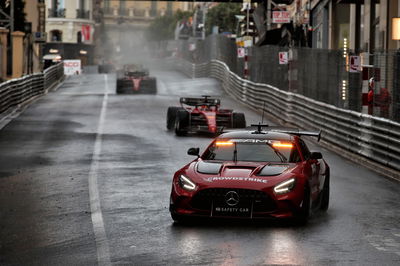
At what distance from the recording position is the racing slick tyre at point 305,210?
12078 mm

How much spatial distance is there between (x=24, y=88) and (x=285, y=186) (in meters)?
30.3

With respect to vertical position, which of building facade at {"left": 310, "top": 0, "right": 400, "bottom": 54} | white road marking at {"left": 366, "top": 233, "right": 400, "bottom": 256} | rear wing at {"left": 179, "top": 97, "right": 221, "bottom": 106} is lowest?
white road marking at {"left": 366, "top": 233, "right": 400, "bottom": 256}

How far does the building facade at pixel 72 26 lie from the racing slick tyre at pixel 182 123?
3502 inches

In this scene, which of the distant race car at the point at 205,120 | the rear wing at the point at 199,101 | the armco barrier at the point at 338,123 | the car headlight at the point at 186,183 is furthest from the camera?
the rear wing at the point at 199,101

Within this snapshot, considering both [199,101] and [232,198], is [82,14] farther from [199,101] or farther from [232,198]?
[232,198]

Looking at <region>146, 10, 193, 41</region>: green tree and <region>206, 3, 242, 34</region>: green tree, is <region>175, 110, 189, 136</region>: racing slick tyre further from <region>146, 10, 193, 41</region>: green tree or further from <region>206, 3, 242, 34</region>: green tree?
<region>146, 10, 193, 41</region>: green tree

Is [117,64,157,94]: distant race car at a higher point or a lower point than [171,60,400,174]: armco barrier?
higher

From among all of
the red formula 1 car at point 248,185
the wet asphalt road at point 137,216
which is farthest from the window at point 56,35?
the red formula 1 car at point 248,185

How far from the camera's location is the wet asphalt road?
33.9 ft

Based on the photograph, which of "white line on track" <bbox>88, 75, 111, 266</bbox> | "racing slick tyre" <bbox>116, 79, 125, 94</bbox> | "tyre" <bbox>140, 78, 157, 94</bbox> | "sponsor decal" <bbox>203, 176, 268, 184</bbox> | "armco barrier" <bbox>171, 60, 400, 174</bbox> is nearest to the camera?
"white line on track" <bbox>88, 75, 111, 266</bbox>

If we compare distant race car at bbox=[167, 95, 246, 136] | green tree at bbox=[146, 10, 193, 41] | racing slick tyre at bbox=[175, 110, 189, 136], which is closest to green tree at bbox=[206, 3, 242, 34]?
green tree at bbox=[146, 10, 193, 41]

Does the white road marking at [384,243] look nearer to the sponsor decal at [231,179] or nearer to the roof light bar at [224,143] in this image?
the sponsor decal at [231,179]

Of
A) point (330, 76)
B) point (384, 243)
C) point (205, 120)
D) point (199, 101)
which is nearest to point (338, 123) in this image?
point (330, 76)

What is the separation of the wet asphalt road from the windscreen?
0.94 meters
